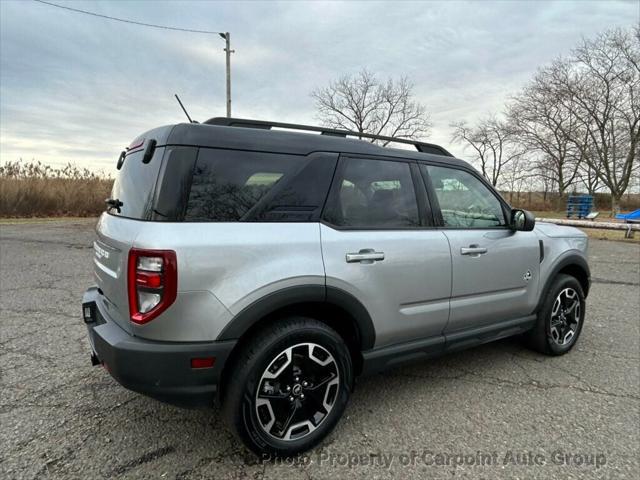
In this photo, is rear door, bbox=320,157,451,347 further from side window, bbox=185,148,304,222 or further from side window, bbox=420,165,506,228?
side window, bbox=185,148,304,222

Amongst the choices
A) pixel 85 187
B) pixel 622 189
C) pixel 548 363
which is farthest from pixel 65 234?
pixel 622 189

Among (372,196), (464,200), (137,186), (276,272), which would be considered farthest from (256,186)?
(464,200)

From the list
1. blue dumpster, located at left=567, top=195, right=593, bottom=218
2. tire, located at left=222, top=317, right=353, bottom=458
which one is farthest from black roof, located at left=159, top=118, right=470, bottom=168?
blue dumpster, located at left=567, top=195, right=593, bottom=218

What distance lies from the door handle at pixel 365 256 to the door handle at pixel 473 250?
2.54 feet

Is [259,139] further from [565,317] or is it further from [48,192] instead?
[48,192]

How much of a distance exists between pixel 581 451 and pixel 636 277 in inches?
259

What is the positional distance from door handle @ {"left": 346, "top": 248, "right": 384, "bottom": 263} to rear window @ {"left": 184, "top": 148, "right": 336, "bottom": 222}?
330 millimetres

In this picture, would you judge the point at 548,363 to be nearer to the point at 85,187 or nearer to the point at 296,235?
the point at 296,235

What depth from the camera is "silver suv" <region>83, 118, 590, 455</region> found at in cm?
192

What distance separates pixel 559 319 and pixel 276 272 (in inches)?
118

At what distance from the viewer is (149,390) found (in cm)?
194

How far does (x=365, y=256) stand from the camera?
2.39 metres

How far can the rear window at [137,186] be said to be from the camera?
2051mm

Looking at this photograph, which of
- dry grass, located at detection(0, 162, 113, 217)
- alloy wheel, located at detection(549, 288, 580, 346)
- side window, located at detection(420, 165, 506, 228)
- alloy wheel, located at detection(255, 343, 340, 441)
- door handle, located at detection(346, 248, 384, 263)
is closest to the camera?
alloy wheel, located at detection(255, 343, 340, 441)
